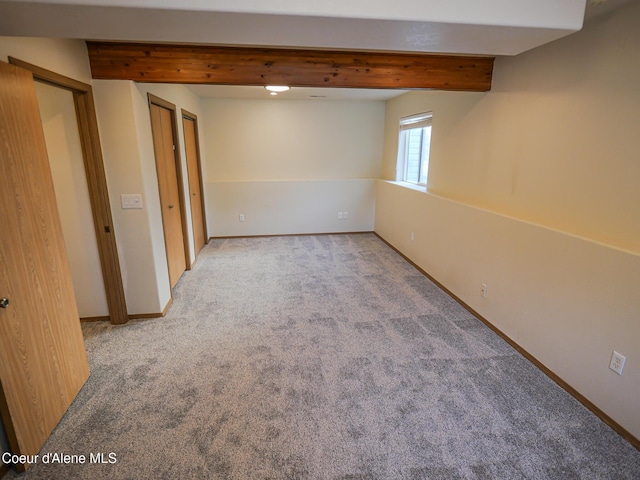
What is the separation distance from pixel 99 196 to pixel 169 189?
992 millimetres

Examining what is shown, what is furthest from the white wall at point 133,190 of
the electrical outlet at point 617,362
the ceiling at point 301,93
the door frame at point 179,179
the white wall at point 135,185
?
the electrical outlet at point 617,362

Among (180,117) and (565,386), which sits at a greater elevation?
(180,117)

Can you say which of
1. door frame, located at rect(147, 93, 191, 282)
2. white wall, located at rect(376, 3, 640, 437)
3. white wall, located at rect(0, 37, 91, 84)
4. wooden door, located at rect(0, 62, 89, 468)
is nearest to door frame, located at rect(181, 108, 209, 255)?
door frame, located at rect(147, 93, 191, 282)

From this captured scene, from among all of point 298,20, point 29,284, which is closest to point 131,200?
point 29,284

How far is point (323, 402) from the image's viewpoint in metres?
2.03

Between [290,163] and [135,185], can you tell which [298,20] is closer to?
[135,185]

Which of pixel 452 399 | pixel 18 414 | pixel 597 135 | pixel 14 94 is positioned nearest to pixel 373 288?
pixel 452 399

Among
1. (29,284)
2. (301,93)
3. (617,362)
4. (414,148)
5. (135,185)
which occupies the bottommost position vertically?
(617,362)

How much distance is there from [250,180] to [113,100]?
308cm

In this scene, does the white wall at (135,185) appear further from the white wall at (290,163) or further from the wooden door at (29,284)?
the white wall at (290,163)

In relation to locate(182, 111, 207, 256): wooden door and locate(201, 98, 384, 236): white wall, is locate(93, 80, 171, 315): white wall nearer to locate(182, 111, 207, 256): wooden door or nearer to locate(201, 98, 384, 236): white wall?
locate(182, 111, 207, 256): wooden door

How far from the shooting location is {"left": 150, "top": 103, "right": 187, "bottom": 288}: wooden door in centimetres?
323

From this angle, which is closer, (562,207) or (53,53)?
(53,53)

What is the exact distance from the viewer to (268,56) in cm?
267
